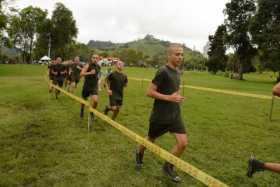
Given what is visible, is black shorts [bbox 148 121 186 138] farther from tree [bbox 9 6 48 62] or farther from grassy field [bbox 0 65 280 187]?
tree [bbox 9 6 48 62]

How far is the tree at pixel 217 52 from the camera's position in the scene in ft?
219

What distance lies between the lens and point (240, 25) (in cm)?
5134

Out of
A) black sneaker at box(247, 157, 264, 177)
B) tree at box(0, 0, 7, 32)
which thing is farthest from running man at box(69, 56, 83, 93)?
tree at box(0, 0, 7, 32)

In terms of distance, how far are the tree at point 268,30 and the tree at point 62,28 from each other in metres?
41.5

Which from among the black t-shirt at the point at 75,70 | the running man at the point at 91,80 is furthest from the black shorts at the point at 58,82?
the running man at the point at 91,80

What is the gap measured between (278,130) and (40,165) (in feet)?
24.3

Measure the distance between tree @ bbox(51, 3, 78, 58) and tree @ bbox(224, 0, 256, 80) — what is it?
35.5m

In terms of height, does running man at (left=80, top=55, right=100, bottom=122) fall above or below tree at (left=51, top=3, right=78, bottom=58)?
below

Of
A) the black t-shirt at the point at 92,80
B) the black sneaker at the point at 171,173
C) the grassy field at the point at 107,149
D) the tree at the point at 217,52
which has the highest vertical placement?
the tree at the point at 217,52

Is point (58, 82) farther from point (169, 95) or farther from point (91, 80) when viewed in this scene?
point (169, 95)

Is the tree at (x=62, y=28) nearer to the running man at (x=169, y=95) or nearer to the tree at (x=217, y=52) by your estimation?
the tree at (x=217, y=52)

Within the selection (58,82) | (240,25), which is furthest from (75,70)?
(240,25)

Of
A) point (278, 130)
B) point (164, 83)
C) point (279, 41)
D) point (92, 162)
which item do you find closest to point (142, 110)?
point (278, 130)

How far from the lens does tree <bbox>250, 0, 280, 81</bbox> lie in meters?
43.2
